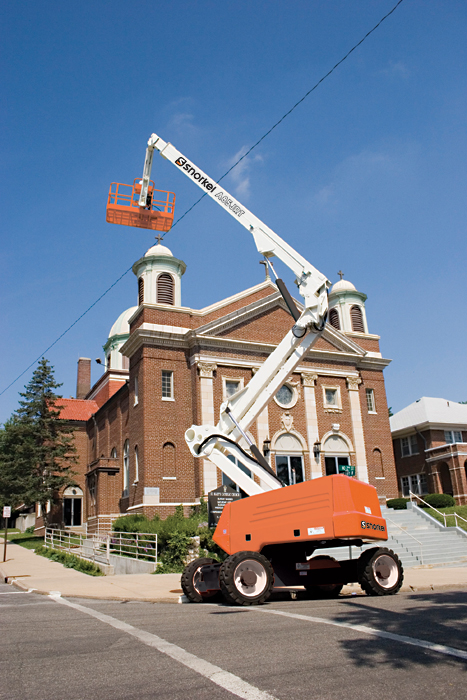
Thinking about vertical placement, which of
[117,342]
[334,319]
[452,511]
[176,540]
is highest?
[117,342]

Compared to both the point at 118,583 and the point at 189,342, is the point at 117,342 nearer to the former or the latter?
the point at 189,342

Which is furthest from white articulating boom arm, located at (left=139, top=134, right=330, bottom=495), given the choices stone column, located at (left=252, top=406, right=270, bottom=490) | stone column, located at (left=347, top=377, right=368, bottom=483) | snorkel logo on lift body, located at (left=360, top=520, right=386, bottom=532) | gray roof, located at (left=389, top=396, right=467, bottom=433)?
gray roof, located at (left=389, top=396, right=467, bottom=433)

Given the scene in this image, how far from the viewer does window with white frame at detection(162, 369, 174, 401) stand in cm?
2905

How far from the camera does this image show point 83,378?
5803cm

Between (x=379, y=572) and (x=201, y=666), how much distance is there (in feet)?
21.9

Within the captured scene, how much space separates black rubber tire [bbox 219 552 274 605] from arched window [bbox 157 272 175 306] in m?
21.4

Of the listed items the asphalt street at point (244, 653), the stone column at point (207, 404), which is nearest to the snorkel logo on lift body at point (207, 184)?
the asphalt street at point (244, 653)

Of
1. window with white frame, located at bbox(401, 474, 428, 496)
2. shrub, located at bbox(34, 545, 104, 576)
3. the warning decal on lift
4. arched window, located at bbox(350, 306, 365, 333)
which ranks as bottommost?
shrub, located at bbox(34, 545, 104, 576)

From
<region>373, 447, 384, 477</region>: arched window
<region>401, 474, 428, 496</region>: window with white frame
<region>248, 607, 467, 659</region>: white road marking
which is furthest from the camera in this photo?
<region>401, 474, 428, 496</region>: window with white frame

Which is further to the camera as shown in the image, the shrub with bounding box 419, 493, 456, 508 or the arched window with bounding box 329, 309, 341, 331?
the arched window with bounding box 329, 309, 341, 331

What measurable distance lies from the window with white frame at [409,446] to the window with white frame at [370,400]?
8354 mm

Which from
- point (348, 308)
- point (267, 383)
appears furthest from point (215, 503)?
point (348, 308)

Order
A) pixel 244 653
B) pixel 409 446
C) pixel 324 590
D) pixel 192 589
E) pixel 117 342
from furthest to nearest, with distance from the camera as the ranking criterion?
pixel 117 342
pixel 409 446
pixel 324 590
pixel 192 589
pixel 244 653

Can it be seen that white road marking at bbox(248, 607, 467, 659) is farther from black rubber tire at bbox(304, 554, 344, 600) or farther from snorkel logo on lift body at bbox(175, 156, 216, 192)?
snorkel logo on lift body at bbox(175, 156, 216, 192)
